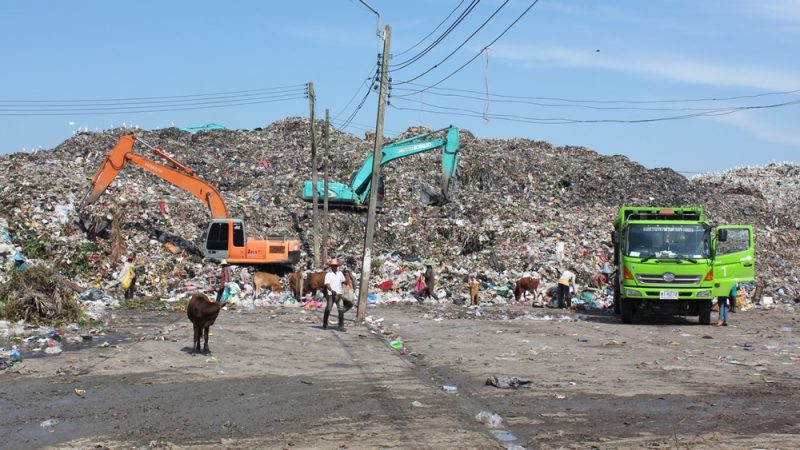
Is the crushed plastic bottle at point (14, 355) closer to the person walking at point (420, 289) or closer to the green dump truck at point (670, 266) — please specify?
the green dump truck at point (670, 266)

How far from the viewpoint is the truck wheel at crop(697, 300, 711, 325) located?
19.6m

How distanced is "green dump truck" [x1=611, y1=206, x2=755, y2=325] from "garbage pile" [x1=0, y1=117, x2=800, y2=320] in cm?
581

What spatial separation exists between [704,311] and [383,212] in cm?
1904

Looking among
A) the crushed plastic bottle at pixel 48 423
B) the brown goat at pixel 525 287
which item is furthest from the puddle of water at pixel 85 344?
the brown goat at pixel 525 287

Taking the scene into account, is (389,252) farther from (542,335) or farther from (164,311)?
(542,335)

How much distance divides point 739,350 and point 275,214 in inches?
925

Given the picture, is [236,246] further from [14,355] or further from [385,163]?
[14,355]

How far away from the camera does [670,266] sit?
1923 cm

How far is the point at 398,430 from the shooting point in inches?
335

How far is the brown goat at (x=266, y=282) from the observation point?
2630 centimetres

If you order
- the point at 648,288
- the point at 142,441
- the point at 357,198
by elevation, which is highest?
the point at 357,198

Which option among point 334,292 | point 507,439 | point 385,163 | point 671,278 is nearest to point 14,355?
point 334,292

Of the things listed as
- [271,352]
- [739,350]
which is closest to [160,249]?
[271,352]

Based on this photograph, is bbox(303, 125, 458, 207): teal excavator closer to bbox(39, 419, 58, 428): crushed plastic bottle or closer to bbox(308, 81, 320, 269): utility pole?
bbox(308, 81, 320, 269): utility pole
